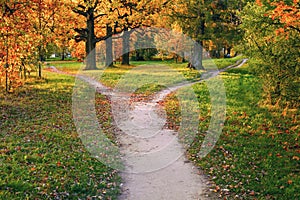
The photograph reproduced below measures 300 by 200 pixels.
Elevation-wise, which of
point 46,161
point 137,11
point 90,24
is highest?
point 137,11

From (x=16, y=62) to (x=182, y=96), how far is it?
9.00 metres

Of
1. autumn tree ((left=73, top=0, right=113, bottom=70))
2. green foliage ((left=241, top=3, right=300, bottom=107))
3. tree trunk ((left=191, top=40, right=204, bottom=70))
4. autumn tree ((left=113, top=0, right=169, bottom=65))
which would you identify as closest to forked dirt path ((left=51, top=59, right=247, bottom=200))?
green foliage ((left=241, top=3, right=300, bottom=107))

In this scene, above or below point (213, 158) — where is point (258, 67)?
above

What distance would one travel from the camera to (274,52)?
1354cm

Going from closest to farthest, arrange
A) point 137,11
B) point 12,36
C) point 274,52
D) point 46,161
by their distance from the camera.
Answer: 1. point 46,161
2. point 274,52
3. point 12,36
4. point 137,11

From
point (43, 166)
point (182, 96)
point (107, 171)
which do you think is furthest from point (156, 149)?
point (182, 96)

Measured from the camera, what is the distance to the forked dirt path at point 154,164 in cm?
806

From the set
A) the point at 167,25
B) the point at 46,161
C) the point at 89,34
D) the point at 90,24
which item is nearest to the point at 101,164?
the point at 46,161

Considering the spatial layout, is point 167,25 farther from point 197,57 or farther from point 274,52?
point 274,52

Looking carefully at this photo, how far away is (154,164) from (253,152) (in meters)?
3.03

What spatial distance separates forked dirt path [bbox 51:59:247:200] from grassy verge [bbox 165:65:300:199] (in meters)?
0.43

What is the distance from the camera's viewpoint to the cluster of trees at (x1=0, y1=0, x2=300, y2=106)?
13037mm

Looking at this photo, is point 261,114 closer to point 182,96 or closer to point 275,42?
point 275,42

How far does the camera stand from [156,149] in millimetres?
11227
